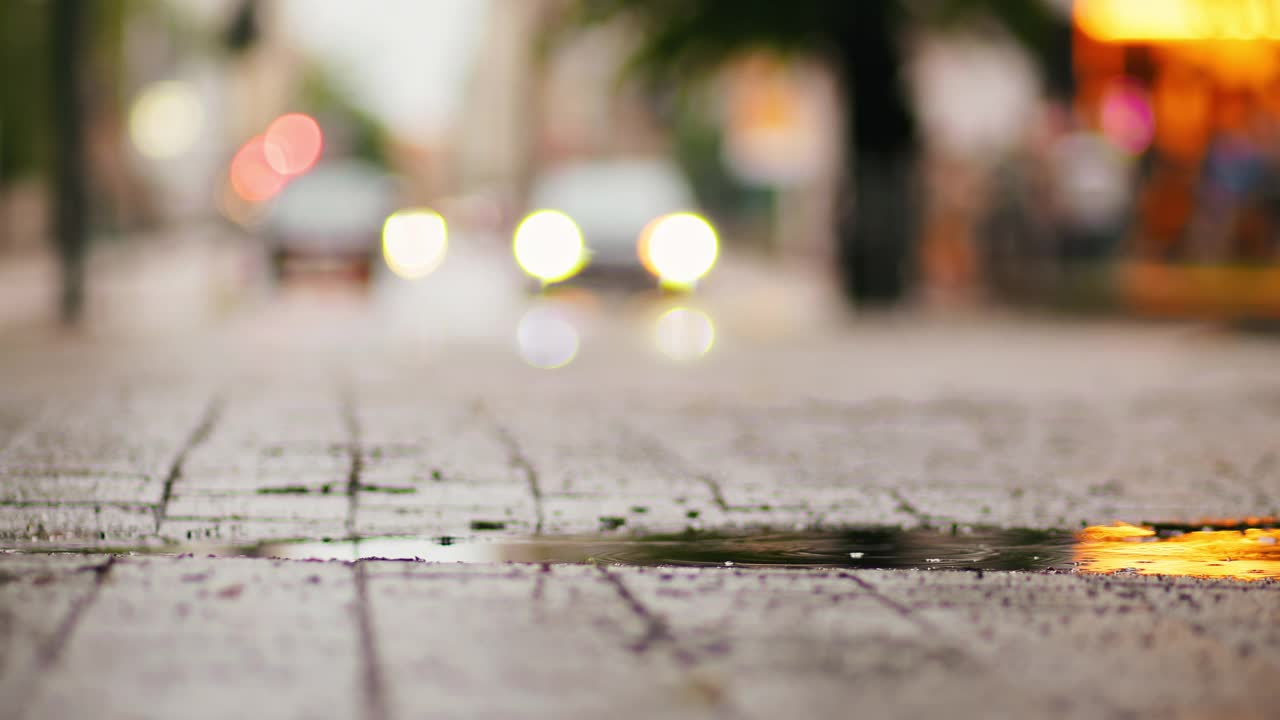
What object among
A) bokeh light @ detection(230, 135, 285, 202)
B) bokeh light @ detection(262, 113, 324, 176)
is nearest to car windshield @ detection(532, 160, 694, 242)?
bokeh light @ detection(230, 135, 285, 202)

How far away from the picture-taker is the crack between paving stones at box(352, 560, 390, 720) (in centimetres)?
436

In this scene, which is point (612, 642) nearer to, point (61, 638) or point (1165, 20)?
point (61, 638)

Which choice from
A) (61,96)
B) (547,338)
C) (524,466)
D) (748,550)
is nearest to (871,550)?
(748,550)

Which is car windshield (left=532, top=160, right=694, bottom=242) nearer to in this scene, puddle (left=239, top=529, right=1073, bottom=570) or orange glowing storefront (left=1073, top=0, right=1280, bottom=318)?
orange glowing storefront (left=1073, top=0, right=1280, bottom=318)

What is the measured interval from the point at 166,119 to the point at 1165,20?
49742 mm

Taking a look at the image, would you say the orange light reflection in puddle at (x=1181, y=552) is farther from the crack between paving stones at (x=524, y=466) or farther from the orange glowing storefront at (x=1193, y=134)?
the orange glowing storefront at (x=1193, y=134)

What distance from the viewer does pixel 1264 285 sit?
76.0ft

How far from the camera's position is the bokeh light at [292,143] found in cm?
5275

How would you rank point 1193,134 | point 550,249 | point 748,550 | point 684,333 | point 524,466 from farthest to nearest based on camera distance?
point 1193,134 → point 550,249 → point 684,333 → point 524,466 → point 748,550

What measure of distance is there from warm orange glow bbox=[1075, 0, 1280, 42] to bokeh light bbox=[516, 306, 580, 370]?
5.93m

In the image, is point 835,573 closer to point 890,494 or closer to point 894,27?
point 890,494

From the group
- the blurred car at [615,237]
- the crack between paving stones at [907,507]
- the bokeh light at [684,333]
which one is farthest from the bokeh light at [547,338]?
the crack between paving stones at [907,507]

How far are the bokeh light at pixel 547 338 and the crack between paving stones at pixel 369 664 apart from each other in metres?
8.55

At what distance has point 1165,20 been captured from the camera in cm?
2070
